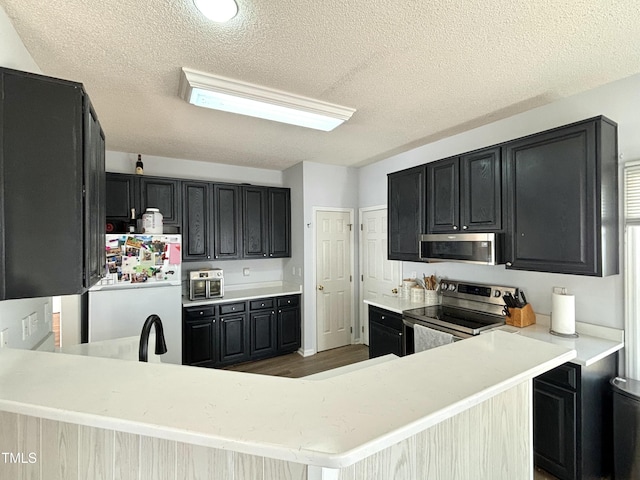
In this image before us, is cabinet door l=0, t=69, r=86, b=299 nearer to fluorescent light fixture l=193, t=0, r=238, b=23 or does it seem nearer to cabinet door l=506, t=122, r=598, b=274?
fluorescent light fixture l=193, t=0, r=238, b=23

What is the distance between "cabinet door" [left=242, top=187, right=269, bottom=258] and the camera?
4090mm

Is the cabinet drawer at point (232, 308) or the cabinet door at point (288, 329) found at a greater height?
the cabinet drawer at point (232, 308)

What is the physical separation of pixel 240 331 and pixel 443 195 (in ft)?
9.57

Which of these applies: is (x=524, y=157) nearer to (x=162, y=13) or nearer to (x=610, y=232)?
(x=610, y=232)

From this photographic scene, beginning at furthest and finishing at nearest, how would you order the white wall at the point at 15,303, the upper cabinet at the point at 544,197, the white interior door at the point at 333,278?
the white interior door at the point at 333,278, the upper cabinet at the point at 544,197, the white wall at the point at 15,303

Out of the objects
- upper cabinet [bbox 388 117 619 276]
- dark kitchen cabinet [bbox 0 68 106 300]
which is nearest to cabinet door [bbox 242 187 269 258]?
upper cabinet [bbox 388 117 619 276]

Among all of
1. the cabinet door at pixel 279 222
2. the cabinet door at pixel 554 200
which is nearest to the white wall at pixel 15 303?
the cabinet door at pixel 279 222

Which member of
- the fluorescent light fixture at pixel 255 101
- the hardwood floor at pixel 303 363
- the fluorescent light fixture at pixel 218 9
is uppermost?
the fluorescent light fixture at pixel 218 9

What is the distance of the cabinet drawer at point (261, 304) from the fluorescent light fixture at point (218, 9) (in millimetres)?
3145

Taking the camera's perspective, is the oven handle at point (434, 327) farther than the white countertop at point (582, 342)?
Yes

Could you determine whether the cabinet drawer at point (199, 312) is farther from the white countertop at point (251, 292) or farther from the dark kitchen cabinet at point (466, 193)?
the dark kitchen cabinet at point (466, 193)

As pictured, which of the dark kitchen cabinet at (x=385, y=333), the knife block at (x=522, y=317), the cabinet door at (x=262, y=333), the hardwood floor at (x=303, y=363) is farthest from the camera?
the cabinet door at (x=262, y=333)

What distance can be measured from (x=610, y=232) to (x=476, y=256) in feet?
2.72

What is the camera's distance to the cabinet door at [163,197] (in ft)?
11.5
